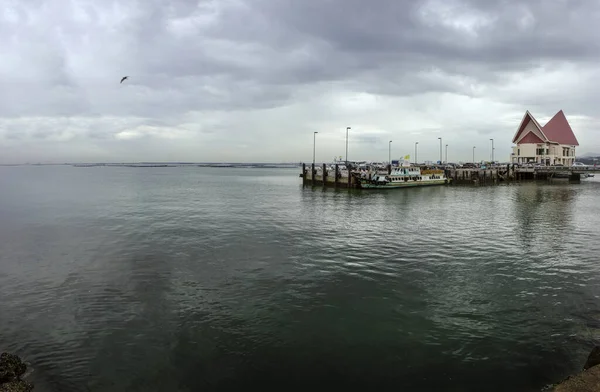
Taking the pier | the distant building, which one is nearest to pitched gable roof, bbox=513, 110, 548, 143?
the distant building

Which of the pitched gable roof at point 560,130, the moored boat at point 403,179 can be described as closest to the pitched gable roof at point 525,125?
the pitched gable roof at point 560,130

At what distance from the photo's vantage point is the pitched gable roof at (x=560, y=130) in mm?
115981

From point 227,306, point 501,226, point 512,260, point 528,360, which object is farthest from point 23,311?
point 501,226

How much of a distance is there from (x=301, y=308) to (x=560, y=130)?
13659 cm

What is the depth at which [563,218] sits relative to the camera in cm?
3225

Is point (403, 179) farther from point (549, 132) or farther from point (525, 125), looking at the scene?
point (549, 132)

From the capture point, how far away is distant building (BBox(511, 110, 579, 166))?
11119cm

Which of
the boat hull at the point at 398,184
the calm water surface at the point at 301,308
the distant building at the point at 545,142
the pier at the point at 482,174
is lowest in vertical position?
the calm water surface at the point at 301,308

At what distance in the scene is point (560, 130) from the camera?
118062mm

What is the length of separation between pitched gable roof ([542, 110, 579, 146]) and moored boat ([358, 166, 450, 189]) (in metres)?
59.5

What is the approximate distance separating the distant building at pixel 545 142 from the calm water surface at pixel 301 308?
101 metres

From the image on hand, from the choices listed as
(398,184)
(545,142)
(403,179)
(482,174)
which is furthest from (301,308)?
(545,142)

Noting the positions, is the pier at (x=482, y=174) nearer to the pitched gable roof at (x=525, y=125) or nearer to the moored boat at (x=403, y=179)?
the moored boat at (x=403, y=179)

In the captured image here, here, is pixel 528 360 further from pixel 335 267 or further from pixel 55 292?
pixel 55 292
